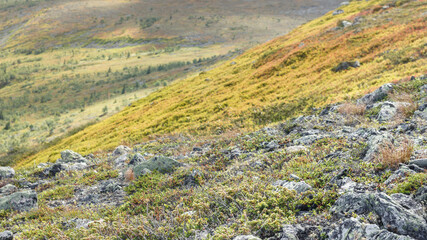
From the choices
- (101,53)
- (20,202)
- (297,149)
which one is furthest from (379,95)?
(101,53)

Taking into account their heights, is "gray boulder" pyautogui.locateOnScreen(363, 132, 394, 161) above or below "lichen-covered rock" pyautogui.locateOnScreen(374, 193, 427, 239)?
below

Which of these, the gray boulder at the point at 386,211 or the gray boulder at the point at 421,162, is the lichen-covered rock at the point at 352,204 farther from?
the gray boulder at the point at 421,162

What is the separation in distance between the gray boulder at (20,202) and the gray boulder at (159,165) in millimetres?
3737

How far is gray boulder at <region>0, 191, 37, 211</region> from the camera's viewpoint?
32.1ft

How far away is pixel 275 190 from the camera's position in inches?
248

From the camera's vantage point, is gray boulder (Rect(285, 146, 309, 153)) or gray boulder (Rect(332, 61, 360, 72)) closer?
gray boulder (Rect(285, 146, 309, 153))

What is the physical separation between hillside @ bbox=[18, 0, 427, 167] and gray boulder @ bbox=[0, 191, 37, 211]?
11.6 metres

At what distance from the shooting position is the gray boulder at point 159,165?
35.2 ft

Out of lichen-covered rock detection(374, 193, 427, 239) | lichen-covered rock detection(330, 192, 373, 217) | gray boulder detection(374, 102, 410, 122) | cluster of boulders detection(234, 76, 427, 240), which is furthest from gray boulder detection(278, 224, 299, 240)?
gray boulder detection(374, 102, 410, 122)

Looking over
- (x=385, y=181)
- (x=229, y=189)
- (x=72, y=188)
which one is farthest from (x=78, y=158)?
(x=385, y=181)

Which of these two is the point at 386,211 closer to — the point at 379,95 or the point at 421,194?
the point at 421,194

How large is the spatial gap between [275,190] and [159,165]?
5.90 meters

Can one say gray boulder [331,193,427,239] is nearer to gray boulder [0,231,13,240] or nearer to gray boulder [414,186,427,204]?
gray boulder [414,186,427,204]

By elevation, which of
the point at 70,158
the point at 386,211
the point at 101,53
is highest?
the point at 386,211
